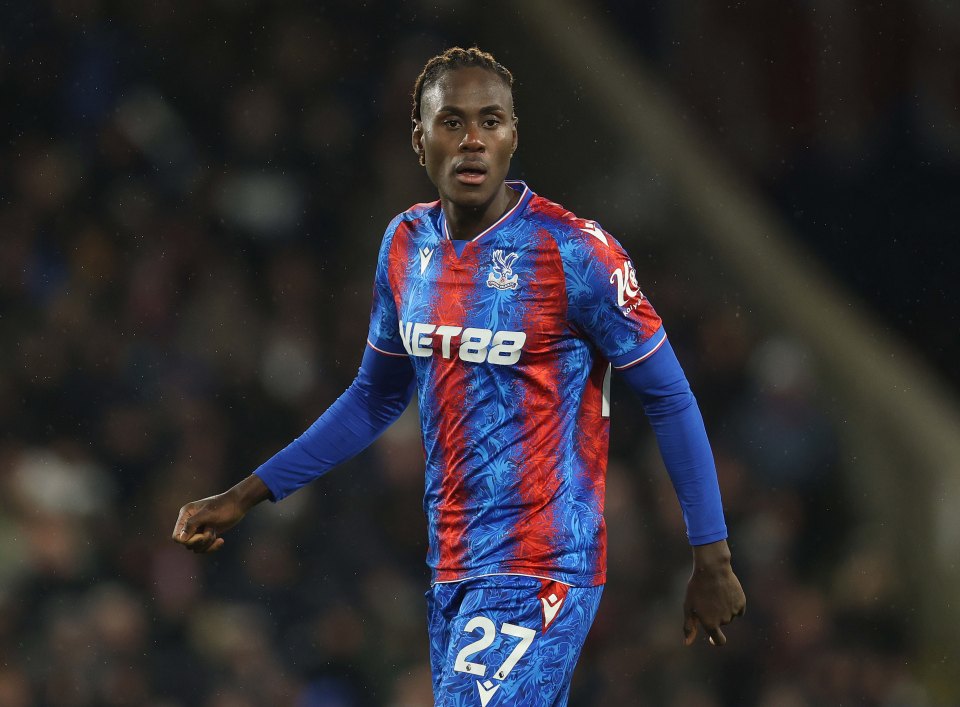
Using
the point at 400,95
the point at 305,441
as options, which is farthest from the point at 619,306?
the point at 400,95

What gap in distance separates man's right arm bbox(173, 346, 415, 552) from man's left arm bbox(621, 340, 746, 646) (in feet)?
2.31

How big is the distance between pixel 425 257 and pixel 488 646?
895 mm

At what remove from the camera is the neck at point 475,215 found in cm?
302

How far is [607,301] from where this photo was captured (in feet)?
9.42

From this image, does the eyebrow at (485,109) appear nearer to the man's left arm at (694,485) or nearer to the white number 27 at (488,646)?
the man's left arm at (694,485)

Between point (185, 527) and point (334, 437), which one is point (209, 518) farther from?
point (334, 437)

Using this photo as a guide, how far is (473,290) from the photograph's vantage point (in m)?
2.98

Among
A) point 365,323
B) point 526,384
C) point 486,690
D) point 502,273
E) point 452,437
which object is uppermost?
point 502,273

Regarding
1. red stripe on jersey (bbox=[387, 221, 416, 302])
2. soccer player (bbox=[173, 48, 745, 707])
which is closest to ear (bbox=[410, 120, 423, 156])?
soccer player (bbox=[173, 48, 745, 707])

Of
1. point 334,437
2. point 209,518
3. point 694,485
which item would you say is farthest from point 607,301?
point 209,518

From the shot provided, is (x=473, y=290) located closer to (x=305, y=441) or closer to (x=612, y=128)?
(x=305, y=441)

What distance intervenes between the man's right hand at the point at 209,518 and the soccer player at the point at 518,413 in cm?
53

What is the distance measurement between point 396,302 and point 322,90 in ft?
17.2

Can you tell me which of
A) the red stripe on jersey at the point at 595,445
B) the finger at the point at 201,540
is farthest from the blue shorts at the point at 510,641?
the finger at the point at 201,540
